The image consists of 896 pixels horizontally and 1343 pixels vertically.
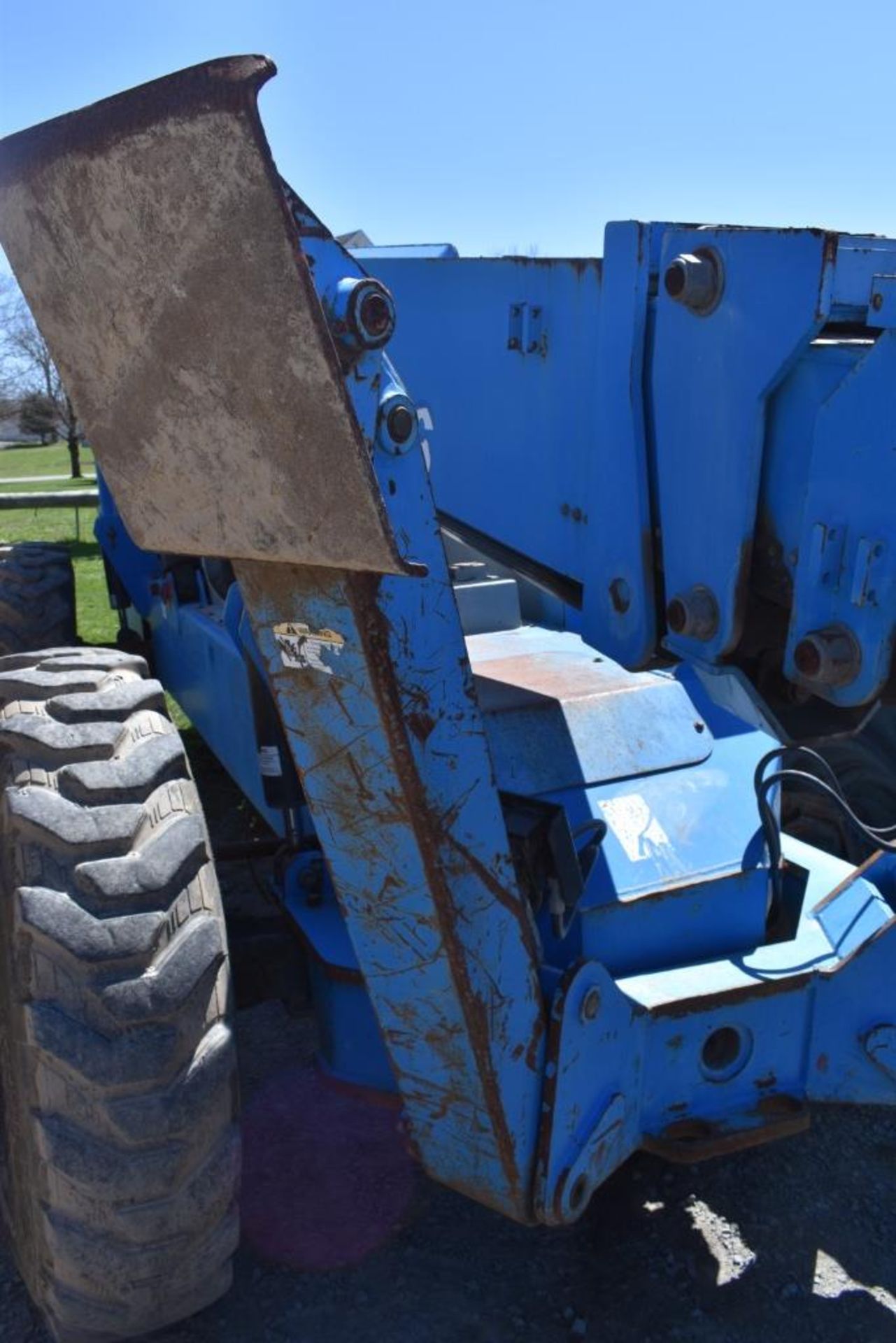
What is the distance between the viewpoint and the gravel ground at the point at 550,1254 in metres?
2.74

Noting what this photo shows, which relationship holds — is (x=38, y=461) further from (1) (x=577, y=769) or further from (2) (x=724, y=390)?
(2) (x=724, y=390)

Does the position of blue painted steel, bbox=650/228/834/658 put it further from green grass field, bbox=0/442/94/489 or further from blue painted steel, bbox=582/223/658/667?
green grass field, bbox=0/442/94/489

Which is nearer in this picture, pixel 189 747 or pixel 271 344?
pixel 271 344

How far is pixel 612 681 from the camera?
3055 mm

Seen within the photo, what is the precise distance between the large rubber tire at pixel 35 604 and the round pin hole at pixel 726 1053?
357cm

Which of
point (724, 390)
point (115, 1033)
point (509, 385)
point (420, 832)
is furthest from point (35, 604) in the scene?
point (724, 390)

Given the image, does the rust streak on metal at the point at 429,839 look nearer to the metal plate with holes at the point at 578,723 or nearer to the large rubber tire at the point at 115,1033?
the large rubber tire at the point at 115,1033

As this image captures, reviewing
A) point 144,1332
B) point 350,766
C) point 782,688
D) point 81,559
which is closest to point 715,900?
point 782,688

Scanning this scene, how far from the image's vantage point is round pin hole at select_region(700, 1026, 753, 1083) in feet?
8.73

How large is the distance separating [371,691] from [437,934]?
51 centimetres

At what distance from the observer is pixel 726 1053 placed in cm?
270

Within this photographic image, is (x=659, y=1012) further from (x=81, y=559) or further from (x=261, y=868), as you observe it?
(x=81, y=559)

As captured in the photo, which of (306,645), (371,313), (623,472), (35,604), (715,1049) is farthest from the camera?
(35,604)

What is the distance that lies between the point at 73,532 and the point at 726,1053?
51.1ft
